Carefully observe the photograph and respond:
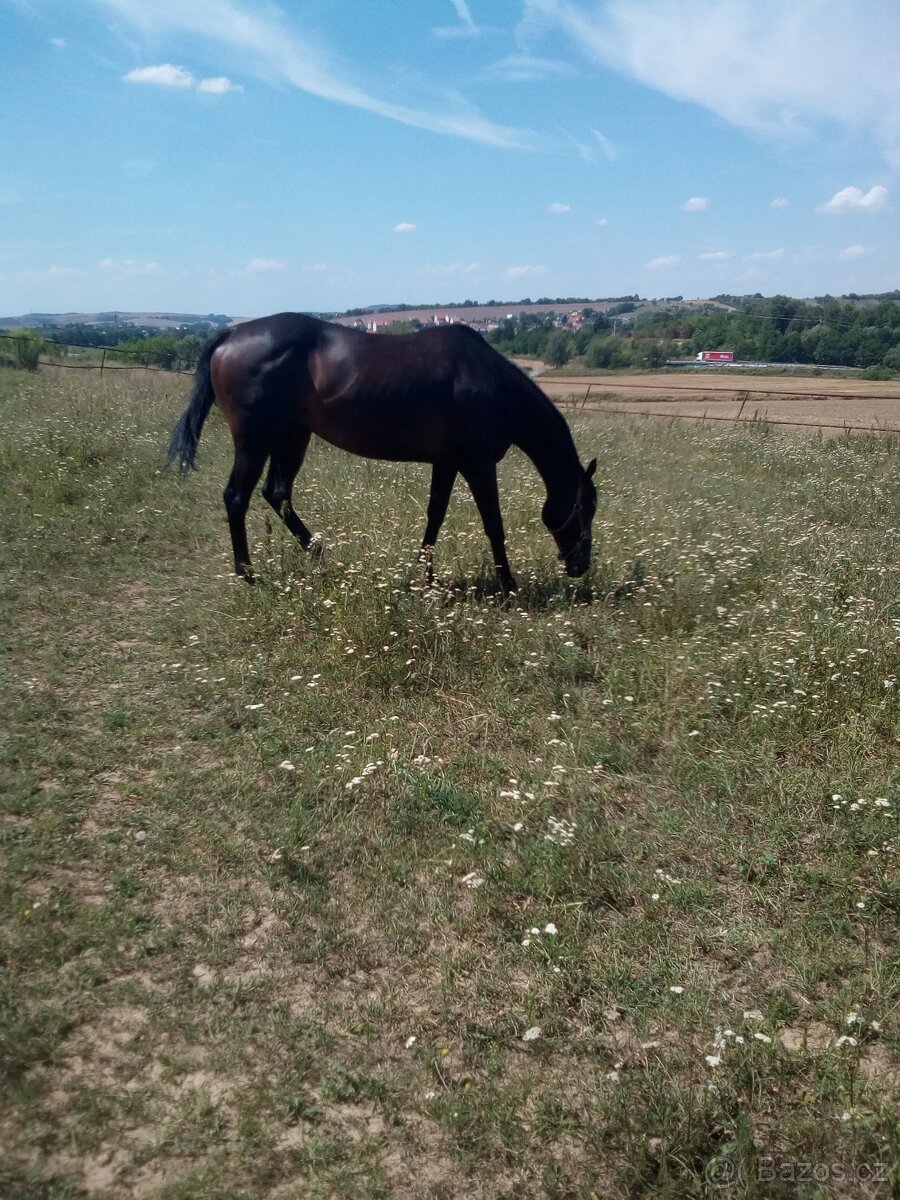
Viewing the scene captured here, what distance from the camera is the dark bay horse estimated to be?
19.5 feet

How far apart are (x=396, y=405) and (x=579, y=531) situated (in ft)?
5.54

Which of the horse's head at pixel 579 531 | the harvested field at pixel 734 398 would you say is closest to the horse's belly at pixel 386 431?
the horse's head at pixel 579 531

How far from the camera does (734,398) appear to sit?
967 inches

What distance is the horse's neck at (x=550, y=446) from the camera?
6191mm

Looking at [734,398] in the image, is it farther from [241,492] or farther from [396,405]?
[241,492]

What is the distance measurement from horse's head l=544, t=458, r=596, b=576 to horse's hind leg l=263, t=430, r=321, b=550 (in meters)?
2.02

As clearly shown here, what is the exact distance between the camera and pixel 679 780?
3715 mm

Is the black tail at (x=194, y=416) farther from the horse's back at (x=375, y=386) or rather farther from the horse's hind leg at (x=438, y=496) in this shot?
the horse's hind leg at (x=438, y=496)

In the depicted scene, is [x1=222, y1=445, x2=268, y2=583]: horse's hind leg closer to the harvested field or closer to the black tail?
the black tail

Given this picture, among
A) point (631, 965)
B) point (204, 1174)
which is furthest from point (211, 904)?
point (631, 965)

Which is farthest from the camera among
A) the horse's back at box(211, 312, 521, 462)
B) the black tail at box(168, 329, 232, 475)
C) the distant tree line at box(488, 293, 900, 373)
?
the distant tree line at box(488, 293, 900, 373)

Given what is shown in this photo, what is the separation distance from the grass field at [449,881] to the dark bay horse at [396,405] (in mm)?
604

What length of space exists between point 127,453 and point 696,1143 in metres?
9.42
